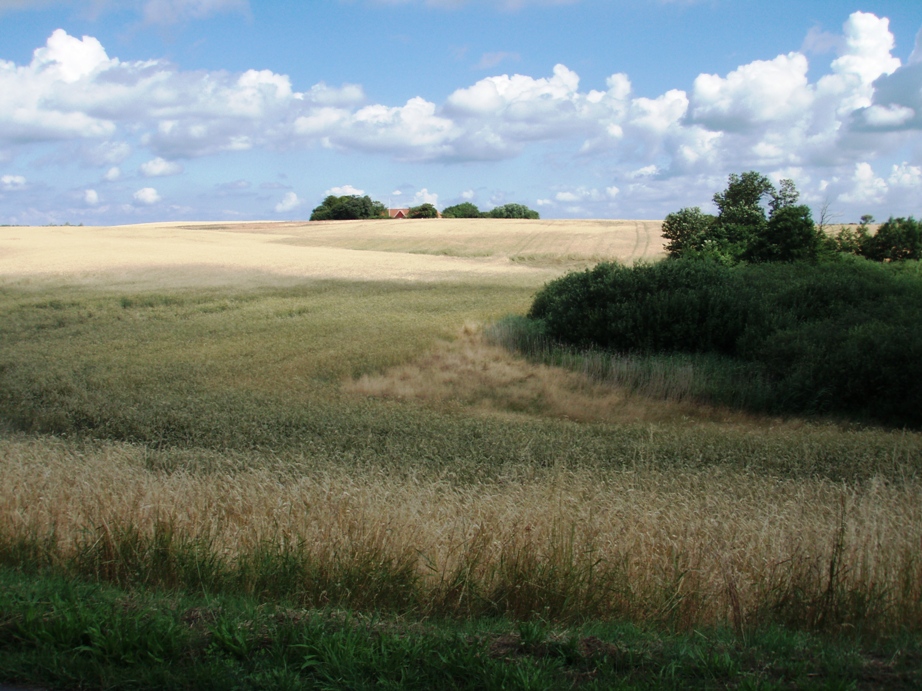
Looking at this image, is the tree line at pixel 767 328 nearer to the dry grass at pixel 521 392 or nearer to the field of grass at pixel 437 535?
the dry grass at pixel 521 392

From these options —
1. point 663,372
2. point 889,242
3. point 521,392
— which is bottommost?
point 521,392

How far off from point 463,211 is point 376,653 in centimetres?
11270

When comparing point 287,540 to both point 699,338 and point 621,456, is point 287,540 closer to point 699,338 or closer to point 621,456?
point 621,456

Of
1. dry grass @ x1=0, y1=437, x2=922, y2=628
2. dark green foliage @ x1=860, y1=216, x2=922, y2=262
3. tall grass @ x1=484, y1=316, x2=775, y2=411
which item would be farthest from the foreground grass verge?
dark green foliage @ x1=860, y1=216, x2=922, y2=262

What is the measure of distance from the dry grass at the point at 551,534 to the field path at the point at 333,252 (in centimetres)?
2547

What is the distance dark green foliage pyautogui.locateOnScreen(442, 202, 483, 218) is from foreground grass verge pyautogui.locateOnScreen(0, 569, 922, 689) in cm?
11115

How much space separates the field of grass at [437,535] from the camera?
141 inches

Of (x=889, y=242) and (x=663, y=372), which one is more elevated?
(x=889, y=242)

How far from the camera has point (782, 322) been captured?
18.9 m

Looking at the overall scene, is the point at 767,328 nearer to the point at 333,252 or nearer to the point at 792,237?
the point at 792,237

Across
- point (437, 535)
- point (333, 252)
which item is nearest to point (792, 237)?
point (437, 535)

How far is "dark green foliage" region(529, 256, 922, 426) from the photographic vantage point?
1464 cm

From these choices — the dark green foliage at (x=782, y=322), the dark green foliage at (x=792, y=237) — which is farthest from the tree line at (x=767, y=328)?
the dark green foliage at (x=792, y=237)

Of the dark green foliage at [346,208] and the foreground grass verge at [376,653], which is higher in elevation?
the dark green foliage at [346,208]
